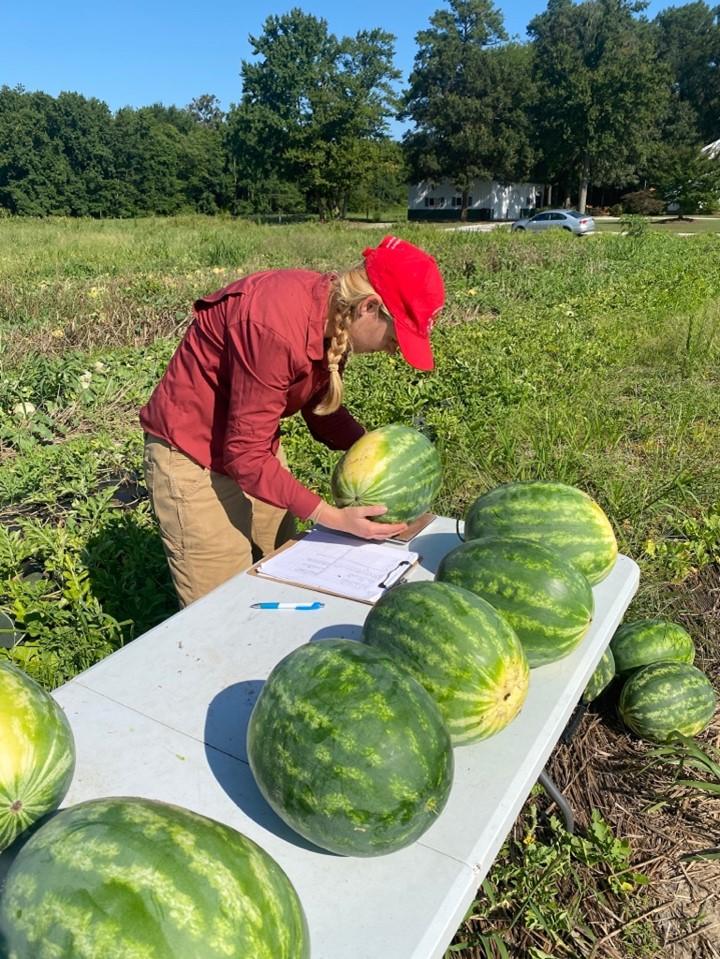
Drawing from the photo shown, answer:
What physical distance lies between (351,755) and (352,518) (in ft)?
4.30

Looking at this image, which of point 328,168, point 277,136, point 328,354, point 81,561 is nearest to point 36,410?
point 81,561

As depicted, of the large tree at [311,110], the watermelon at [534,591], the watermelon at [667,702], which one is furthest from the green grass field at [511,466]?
the large tree at [311,110]

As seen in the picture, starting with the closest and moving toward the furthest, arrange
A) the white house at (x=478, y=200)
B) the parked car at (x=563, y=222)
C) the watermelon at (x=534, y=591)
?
the watermelon at (x=534, y=591) < the parked car at (x=563, y=222) < the white house at (x=478, y=200)

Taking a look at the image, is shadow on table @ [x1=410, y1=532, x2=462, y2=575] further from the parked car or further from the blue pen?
the parked car

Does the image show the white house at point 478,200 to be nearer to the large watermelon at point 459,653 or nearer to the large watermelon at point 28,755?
the large watermelon at point 459,653

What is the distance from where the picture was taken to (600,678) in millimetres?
2844

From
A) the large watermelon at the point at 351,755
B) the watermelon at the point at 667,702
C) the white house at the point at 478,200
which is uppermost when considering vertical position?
the white house at the point at 478,200

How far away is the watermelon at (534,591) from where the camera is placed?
1.83 meters

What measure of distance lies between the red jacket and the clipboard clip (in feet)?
1.19

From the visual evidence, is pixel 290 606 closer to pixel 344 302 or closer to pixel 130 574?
pixel 344 302

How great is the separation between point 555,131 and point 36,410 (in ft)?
183

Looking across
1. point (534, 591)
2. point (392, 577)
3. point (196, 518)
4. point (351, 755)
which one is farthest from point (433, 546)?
point (351, 755)

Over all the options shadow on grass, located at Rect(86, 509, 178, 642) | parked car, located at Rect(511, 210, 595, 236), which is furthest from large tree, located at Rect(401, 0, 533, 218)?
shadow on grass, located at Rect(86, 509, 178, 642)

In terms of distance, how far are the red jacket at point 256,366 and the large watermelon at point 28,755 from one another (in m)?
1.22
